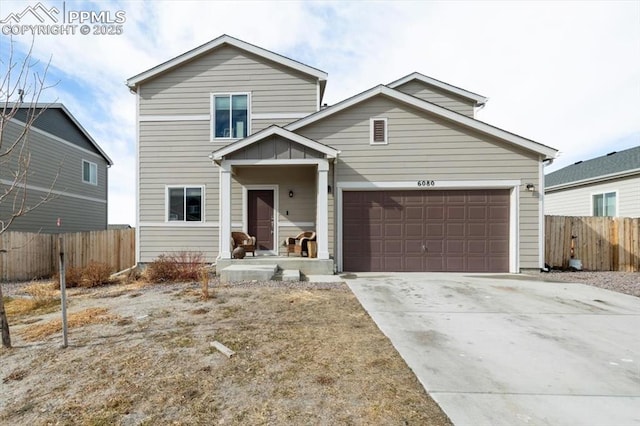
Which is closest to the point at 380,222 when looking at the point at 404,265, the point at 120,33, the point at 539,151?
the point at 404,265

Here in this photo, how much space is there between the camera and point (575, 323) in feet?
15.2

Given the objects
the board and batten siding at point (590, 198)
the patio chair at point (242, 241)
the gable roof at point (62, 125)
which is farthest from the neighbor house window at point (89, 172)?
the board and batten siding at point (590, 198)

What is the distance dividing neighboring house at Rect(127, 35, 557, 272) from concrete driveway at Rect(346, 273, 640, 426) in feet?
7.17

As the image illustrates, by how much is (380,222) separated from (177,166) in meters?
7.21

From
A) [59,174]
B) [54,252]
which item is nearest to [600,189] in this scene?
[54,252]

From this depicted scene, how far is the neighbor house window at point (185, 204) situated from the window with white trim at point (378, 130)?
6080 mm

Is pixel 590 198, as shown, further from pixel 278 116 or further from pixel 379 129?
pixel 278 116

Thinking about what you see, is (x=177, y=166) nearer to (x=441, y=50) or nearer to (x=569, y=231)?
(x=441, y=50)

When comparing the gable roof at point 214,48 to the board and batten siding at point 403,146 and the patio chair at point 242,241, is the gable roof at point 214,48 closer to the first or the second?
the board and batten siding at point 403,146

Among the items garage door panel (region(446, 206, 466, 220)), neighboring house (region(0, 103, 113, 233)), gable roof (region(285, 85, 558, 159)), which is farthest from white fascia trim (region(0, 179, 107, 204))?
garage door panel (region(446, 206, 466, 220))

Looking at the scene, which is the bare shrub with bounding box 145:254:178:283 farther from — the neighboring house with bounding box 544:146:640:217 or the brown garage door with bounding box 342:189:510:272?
the neighboring house with bounding box 544:146:640:217

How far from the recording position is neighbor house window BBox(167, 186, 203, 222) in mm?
10305

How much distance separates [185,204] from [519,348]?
995cm

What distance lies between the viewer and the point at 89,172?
1816 cm
